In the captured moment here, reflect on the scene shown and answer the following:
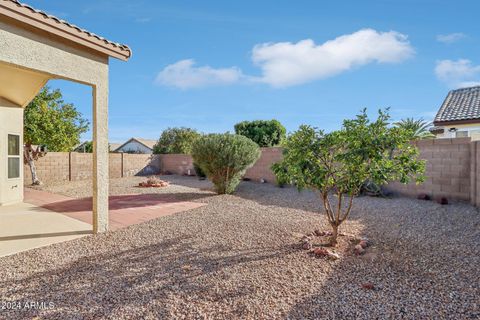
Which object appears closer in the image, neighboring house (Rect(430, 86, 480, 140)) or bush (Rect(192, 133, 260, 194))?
bush (Rect(192, 133, 260, 194))

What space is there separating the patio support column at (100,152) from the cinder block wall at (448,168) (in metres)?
9.89

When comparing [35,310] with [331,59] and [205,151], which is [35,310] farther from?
[331,59]

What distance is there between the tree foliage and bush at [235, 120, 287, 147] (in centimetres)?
1312

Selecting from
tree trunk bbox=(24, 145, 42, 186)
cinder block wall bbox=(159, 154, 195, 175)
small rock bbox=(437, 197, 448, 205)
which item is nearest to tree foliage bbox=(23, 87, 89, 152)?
tree trunk bbox=(24, 145, 42, 186)

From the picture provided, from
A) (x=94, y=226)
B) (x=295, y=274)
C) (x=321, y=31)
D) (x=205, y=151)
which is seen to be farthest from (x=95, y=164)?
(x=321, y=31)

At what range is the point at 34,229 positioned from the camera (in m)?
5.90

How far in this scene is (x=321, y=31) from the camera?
901 cm

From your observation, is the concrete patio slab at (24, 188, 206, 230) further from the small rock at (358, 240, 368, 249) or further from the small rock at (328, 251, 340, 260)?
the small rock at (358, 240, 368, 249)

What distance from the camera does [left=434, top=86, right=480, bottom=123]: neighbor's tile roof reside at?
1345 cm

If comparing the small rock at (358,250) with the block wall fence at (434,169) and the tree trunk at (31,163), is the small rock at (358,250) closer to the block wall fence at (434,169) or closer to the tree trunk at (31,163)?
the block wall fence at (434,169)

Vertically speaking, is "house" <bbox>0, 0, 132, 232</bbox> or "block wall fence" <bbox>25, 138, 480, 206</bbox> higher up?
"house" <bbox>0, 0, 132, 232</bbox>

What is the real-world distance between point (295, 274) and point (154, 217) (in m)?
4.48

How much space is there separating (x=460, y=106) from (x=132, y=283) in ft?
59.7

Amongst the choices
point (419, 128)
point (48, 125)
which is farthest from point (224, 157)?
point (48, 125)
